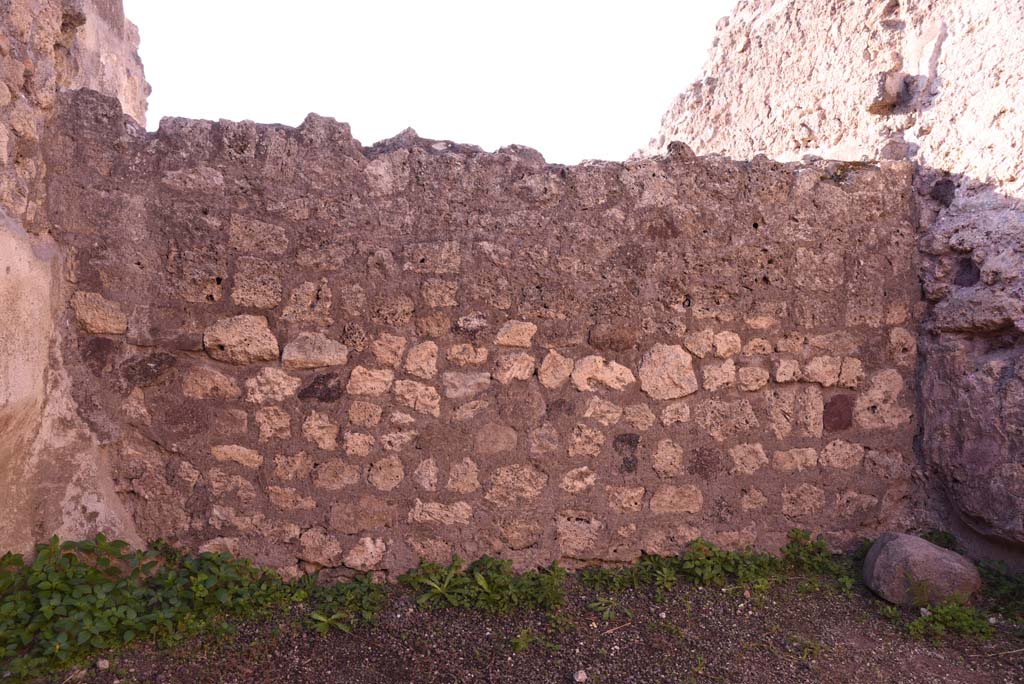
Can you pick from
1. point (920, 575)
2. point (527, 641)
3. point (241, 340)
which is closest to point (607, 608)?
point (527, 641)

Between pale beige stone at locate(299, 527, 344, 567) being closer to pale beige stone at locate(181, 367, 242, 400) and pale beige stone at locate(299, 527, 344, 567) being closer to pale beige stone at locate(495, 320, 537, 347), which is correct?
pale beige stone at locate(181, 367, 242, 400)

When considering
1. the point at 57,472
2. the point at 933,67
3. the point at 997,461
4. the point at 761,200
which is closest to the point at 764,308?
the point at 761,200

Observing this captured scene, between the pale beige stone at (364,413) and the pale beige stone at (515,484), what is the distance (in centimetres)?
53

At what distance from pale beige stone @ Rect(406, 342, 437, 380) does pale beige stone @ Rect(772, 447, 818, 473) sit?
1567mm

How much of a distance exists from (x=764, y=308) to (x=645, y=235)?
2.06 feet

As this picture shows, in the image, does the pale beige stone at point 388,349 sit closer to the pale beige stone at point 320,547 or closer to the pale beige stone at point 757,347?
the pale beige stone at point 320,547

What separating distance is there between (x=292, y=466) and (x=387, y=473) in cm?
37

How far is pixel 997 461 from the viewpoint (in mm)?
3119

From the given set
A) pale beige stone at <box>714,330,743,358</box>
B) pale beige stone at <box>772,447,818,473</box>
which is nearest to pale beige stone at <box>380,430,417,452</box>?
pale beige stone at <box>714,330,743,358</box>

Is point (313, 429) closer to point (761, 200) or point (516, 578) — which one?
point (516, 578)

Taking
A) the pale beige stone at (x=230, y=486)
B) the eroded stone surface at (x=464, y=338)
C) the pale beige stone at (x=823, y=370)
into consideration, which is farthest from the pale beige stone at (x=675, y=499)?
the pale beige stone at (x=230, y=486)

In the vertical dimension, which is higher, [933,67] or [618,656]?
[933,67]

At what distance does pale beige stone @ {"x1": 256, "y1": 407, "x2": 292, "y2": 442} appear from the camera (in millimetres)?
2908

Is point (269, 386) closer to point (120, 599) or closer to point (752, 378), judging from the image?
point (120, 599)
